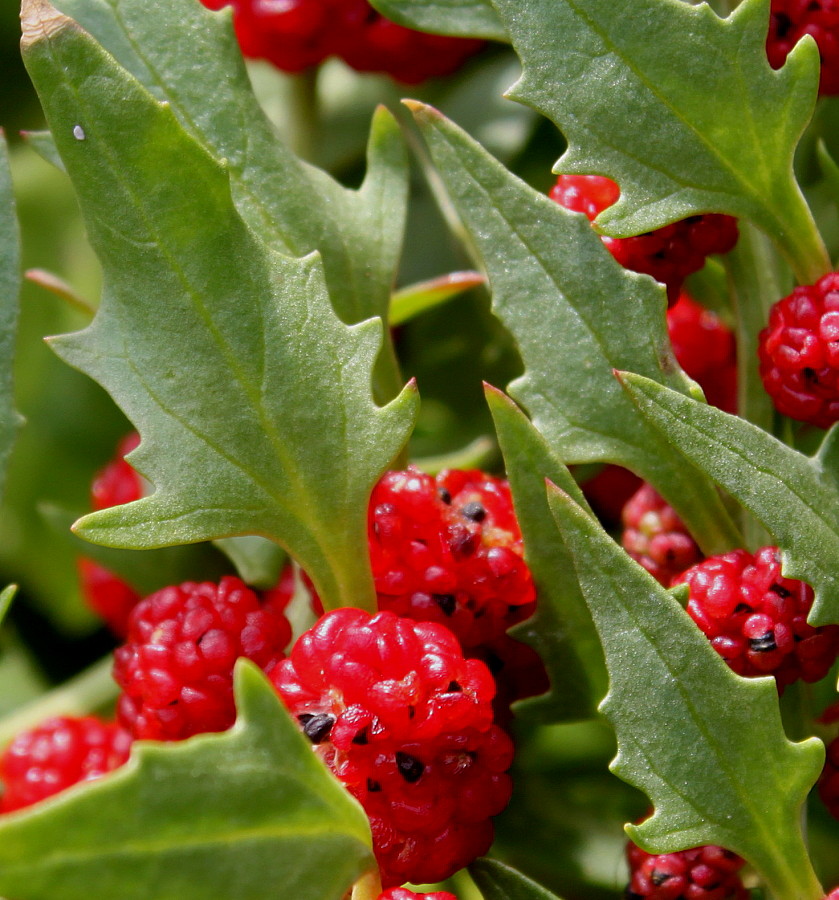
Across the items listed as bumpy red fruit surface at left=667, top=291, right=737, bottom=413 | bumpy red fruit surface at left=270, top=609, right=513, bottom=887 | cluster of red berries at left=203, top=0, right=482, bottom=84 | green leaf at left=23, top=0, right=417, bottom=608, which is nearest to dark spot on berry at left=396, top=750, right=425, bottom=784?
bumpy red fruit surface at left=270, top=609, right=513, bottom=887

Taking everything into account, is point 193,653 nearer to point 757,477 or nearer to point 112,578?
point 757,477

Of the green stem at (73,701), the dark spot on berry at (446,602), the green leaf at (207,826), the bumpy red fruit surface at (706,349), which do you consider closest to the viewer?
the green leaf at (207,826)

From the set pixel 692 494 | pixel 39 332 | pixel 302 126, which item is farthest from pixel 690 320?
pixel 39 332

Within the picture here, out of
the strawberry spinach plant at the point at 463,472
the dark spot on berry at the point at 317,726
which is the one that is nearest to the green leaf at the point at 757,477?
the strawberry spinach plant at the point at 463,472

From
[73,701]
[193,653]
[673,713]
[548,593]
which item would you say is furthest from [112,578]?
[673,713]

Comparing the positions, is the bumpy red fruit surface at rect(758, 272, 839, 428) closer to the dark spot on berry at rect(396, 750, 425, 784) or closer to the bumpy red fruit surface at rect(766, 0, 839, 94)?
the bumpy red fruit surface at rect(766, 0, 839, 94)

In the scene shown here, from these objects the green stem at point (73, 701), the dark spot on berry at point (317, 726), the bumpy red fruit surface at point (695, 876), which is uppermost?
the dark spot on berry at point (317, 726)

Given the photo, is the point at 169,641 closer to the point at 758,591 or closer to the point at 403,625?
the point at 403,625

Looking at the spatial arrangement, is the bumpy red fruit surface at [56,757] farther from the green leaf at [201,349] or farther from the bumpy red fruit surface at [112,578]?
the green leaf at [201,349]
